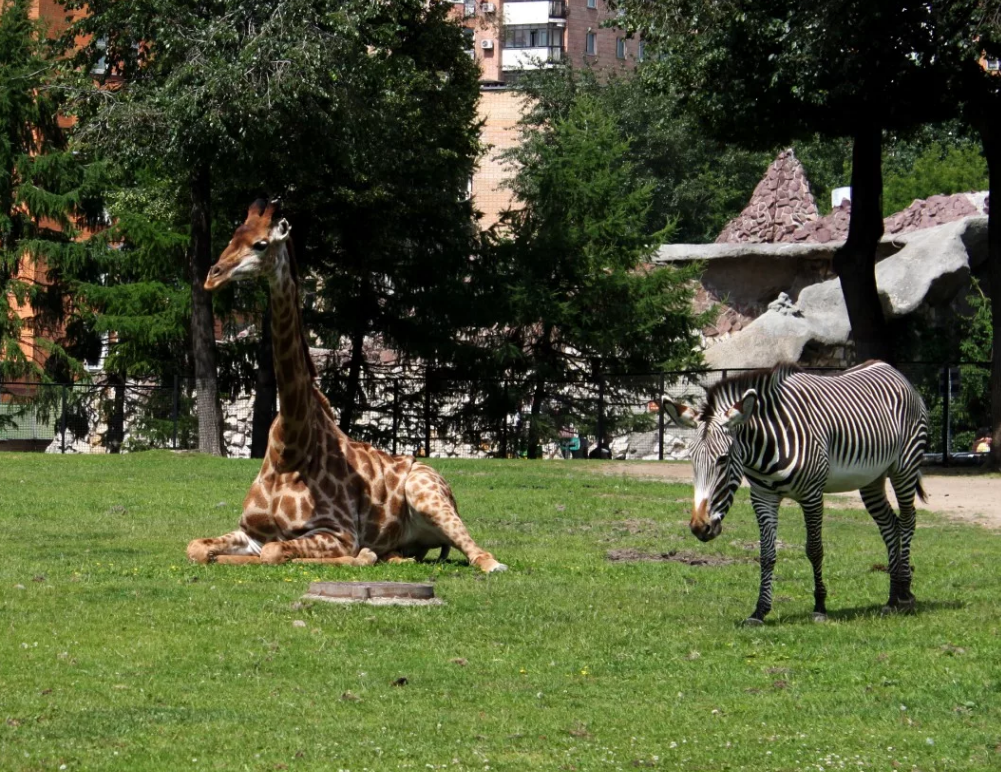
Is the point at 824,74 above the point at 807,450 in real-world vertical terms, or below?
above

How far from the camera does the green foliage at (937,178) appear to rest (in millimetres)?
72625

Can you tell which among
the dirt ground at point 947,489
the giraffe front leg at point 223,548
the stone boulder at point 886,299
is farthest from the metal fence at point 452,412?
the giraffe front leg at point 223,548

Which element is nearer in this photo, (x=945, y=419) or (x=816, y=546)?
(x=816, y=546)

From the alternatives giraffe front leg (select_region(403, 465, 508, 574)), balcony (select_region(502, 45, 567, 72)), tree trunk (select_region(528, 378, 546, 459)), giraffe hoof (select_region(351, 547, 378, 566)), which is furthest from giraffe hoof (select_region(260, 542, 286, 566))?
balcony (select_region(502, 45, 567, 72))

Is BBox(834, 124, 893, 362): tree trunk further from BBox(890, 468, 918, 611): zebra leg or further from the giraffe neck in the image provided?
the giraffe neck

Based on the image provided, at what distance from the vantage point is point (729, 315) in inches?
2042

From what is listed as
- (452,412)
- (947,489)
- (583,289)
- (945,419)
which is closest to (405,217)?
(452,412)

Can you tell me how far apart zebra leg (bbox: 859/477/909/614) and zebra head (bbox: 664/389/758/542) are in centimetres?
187

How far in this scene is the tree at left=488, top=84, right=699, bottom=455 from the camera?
39.7 meters

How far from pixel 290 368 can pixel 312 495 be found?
3.55ft

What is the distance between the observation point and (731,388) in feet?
35.2

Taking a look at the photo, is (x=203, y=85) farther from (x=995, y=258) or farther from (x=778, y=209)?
(x=778, y=209)

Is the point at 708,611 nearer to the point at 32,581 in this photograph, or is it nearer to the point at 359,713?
the point at 359,713

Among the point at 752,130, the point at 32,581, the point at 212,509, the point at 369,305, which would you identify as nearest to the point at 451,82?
the point at 369,305
